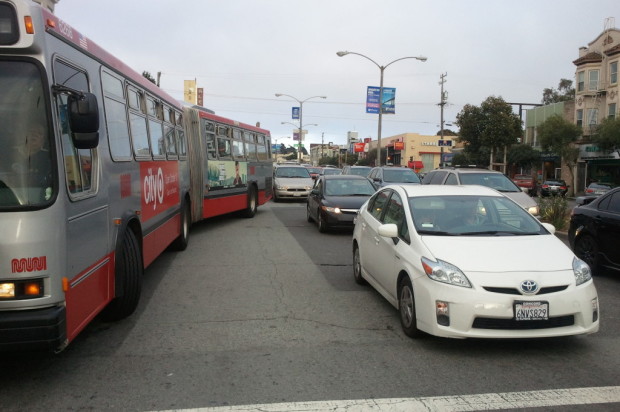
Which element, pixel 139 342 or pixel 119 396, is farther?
pixel 139 342

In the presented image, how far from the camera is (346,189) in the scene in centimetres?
1405

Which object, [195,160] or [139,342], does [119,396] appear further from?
[195,160]

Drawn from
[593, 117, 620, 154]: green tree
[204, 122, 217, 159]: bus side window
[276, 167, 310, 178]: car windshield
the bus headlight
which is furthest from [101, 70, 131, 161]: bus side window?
[593, 117, 620, 154]: green tree

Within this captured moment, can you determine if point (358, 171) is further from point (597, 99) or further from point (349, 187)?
point (597, 99)

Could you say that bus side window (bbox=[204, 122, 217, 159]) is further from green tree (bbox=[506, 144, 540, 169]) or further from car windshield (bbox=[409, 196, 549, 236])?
green tree (bbox=[506, 144, 540, 169])

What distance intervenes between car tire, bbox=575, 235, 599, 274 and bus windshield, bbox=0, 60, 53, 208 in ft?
25.4

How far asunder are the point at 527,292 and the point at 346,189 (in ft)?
31.3

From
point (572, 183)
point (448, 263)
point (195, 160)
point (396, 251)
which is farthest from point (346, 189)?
point (572, 183)

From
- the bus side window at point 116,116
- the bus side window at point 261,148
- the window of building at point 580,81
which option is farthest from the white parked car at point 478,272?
the window of building at point 580,81

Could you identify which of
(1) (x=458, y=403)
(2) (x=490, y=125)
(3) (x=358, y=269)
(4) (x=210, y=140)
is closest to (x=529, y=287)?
(1) (x=458, y=403)

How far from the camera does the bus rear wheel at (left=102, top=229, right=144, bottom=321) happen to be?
220 inches

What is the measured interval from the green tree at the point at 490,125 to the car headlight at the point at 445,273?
4099 cm

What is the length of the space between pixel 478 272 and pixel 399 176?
1436 cm

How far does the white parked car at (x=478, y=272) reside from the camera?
463 centimetres
